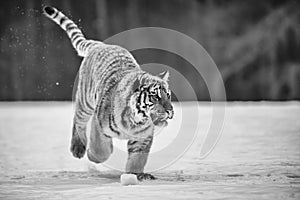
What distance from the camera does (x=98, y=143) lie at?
13.5ft

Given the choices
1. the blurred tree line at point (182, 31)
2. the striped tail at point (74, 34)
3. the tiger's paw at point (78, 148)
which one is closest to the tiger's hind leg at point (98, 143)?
the tiger's paw at point (78, 148)

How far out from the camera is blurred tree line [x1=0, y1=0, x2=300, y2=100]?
38.4 ft

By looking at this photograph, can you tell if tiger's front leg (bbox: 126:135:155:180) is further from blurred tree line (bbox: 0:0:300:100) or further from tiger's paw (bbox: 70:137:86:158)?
blurred tree line (bbox: 0:0:300:100)

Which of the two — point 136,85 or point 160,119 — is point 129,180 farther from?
point 136,85

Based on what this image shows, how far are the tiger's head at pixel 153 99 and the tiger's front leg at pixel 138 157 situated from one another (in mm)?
278

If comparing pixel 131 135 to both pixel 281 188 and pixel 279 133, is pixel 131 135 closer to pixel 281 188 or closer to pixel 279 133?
pixel 281 188

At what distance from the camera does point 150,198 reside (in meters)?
3.26

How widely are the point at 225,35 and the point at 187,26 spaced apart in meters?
0.83

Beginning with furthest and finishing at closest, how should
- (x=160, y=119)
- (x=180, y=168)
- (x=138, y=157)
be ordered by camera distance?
1. (x=180, y=168)
2. (x=138, y=157)
3. (x=160, y=119)

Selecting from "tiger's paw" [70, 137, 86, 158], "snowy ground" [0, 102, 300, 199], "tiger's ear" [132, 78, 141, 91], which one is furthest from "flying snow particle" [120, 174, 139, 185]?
"tiger's paw" [70, 137, 86, 158]

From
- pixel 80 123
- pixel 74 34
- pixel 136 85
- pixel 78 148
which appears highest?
pixel 74 34

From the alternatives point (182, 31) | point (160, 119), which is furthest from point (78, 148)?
point (182, 31)

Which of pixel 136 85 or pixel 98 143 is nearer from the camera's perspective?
pixel 136 85

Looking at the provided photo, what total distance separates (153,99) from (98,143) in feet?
2.05
